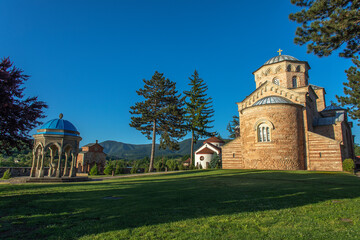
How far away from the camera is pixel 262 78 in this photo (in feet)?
94.2

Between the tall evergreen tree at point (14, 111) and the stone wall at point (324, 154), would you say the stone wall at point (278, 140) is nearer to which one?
the stone wall at point (324, 154)

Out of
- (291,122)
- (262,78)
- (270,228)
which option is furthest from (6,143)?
(262,78)

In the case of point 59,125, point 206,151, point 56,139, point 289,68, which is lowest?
point 56,139

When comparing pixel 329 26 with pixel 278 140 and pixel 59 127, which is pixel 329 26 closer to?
pixel 278 140

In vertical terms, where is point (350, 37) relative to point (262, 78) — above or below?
below

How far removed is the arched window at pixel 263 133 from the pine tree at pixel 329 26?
42.6 feet

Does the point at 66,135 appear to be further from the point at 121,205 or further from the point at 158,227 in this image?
the point at 158,227

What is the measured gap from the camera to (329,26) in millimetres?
7797

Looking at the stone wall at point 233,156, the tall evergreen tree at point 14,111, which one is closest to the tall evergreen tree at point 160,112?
the stone wall at point 233,156

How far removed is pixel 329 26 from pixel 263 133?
14.6 metres

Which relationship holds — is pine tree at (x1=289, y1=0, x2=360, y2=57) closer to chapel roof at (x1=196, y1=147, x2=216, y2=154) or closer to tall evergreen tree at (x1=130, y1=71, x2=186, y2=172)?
tall evergreen tree at (x1=130, y1=71, x2=186, y2=172)

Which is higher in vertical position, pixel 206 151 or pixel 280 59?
pixel 280 59

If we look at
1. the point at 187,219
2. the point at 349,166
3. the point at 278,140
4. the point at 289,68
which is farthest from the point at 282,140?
the point at 187,219

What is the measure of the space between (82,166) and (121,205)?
112 feet
